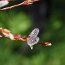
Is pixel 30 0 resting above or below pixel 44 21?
above

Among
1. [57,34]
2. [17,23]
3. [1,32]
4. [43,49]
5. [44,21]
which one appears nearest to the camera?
[1,32]

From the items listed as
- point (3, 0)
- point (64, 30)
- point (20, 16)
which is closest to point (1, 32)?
point (3, 0)

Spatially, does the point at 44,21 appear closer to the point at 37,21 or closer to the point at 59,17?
the point at 37,21

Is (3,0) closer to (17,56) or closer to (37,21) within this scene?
(17,56)

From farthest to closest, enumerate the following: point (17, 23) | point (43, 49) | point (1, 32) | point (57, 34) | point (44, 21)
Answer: point (44, 21)
point (57, 34)
point (43, 49)
point (17, 23)
point (1, 32)

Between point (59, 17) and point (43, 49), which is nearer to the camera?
point (43, 49)

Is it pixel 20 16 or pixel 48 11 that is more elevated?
pixel 20 16

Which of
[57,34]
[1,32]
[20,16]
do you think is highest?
[1,32]

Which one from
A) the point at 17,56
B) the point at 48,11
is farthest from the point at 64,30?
the point at 48,11

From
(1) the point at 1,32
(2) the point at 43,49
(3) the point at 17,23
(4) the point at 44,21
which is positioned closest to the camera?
(1) the point at 1,32
